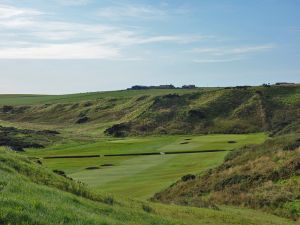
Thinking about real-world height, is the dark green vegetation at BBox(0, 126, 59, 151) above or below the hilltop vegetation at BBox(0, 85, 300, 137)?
below

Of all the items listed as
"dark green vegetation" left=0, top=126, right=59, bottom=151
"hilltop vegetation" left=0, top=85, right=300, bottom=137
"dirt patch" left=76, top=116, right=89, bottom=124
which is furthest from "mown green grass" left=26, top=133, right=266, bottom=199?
"dirt patch" left=76, top=116, right=89, bottom=124

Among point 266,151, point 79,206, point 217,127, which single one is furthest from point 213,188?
point 217,127

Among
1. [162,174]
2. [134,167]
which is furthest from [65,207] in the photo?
[134,167]

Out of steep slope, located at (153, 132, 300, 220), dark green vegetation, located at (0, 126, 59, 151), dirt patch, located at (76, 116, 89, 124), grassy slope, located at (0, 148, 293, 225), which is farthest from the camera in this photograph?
dirt patch, located at (76, 116, 89, 124)

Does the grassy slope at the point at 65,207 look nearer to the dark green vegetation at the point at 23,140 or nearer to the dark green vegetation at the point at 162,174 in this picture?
the dark green vegetation at the point at 162,174

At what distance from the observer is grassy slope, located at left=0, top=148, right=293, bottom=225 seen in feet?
48.0

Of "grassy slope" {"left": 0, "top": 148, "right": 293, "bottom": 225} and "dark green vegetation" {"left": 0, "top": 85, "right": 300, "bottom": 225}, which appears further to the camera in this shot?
"dark green vegetation" {"left": 0, "top": 85, "right": 300, "bottom": 225}

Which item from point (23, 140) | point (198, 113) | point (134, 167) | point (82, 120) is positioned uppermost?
point (198, 113)

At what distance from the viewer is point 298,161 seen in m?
43.9

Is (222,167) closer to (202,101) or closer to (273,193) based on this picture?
(273,193)

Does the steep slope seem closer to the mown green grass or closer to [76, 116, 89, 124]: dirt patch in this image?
the mown green grass

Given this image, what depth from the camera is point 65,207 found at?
16.6 m

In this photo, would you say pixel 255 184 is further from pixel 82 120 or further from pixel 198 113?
pixel 82 120

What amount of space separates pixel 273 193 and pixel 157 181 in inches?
575
